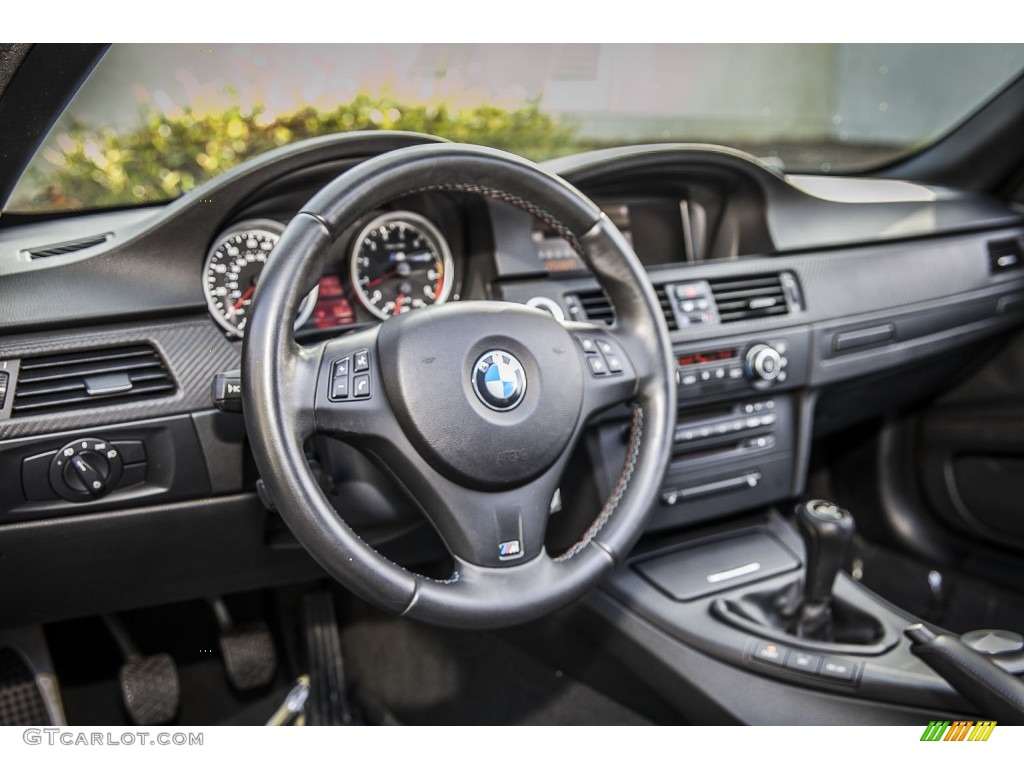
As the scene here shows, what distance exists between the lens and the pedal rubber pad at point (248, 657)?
2016 millimetres

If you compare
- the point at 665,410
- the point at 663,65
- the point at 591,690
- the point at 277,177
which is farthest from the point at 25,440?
the point at 663,65

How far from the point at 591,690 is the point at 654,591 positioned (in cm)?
36

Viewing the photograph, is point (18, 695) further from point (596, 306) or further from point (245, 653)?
point (596, 306)

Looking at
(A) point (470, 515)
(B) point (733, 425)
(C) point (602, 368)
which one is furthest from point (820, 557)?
(A) point (470, 515)

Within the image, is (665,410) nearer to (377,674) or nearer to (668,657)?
(668,657)

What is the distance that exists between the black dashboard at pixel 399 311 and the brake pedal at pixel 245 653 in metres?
0.53

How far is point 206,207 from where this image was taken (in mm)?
1348

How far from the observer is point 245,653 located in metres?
2.02

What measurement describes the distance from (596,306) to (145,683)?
4.32 ft

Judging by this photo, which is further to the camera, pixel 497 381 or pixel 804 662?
pixel 804 662

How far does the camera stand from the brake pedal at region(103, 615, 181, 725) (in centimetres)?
194

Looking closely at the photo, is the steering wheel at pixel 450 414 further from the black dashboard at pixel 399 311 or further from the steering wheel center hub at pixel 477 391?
the black dashboard at pixel 399 311

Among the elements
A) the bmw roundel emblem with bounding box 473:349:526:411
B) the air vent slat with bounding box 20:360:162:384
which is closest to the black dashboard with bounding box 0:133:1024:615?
the air vent slat with bounding box 20:360:162:384

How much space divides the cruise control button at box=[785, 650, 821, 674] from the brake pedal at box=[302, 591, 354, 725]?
1.00m
